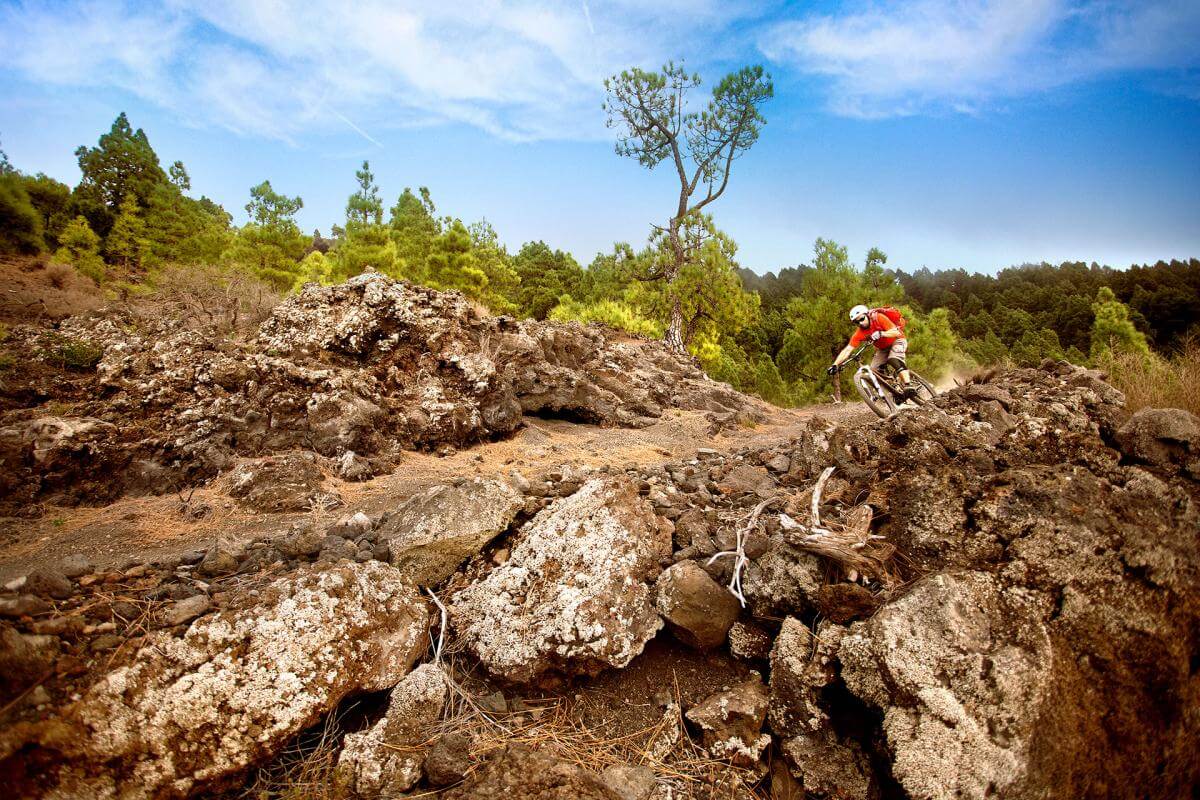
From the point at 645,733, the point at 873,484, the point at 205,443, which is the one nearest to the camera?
the point at 645,733

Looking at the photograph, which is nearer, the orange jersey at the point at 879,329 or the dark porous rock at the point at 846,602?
the dark porous rock at the point at 846,602

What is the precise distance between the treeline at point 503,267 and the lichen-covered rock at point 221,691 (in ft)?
35.8

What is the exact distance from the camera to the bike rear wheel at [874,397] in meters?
6.53

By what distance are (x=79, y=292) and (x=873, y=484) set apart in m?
23.2

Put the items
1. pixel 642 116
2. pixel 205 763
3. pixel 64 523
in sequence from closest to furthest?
pixel 205 763 → pixel 64 523 → pixel 642 116

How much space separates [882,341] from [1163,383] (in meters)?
2.80

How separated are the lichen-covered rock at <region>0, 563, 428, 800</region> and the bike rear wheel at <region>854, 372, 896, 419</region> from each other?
6.28 meters

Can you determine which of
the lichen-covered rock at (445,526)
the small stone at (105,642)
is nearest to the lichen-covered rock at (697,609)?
the lichen-covered rock at (445,526)

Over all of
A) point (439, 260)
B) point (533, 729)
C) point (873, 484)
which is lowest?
point (533, 729)

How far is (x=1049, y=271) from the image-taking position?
6253 cm

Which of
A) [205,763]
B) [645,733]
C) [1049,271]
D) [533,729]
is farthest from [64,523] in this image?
[1049,271]

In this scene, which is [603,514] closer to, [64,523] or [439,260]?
[64,523]

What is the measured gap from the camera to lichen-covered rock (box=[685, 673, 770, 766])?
2100mm

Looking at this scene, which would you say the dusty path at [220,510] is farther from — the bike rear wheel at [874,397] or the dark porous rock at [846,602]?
the dark porous rock at [846,602]
